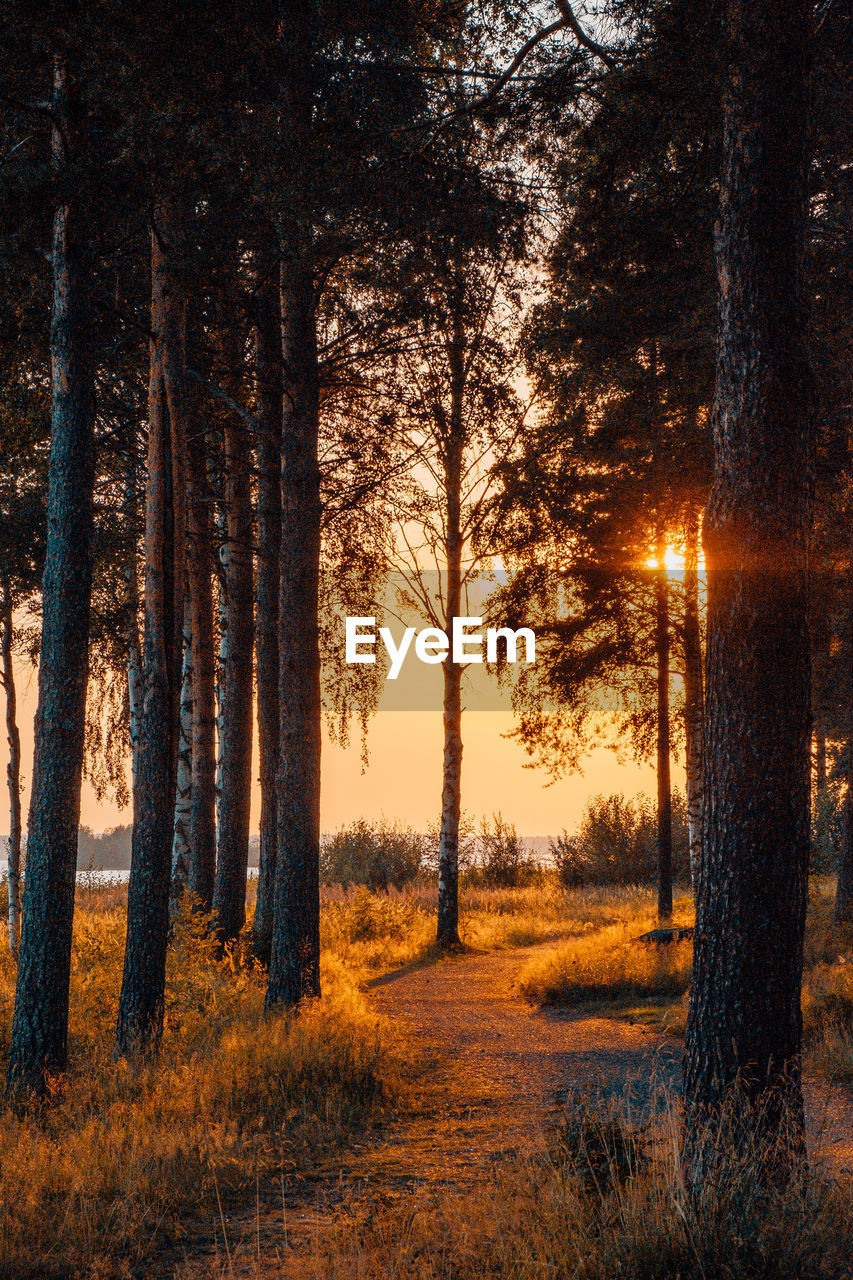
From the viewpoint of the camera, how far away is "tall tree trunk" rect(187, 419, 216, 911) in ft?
42.0

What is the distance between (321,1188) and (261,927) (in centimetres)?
751

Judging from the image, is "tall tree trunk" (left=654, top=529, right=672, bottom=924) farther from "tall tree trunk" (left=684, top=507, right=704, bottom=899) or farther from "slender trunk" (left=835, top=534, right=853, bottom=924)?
"slender trunk" (left=835, top=534, right=853, bottom=924)

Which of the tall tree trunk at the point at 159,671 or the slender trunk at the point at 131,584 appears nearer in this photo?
the tall tree trunk at the point at 159,671

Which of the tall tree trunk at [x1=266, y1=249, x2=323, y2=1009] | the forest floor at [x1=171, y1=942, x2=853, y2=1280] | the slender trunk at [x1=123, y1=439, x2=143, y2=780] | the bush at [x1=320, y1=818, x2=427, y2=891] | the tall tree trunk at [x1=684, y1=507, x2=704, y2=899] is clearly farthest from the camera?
the bush at [x1=320, y1=818, x2=427, y2=891]

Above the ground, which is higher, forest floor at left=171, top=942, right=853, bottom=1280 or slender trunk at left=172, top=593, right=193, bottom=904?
slender trunk at left=172, top=593, right=193, bottom=904

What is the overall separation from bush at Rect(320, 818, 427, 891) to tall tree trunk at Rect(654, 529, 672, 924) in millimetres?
9561

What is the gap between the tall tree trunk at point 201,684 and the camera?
42.0 feet

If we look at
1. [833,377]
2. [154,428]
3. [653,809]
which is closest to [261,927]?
[154,428]

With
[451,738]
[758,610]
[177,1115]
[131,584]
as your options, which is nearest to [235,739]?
[131,584]

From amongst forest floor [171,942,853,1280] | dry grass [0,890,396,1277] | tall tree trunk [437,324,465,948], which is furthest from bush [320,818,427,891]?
dry grass [0,890,396,1277]

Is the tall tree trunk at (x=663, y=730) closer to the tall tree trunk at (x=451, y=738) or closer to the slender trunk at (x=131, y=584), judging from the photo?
the tall tree trunk at (x=451, y=738)

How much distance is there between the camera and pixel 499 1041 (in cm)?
973

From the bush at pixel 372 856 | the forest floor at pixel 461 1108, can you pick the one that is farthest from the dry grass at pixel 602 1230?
the bush at pixel 372 856

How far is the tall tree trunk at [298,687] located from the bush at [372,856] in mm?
15366
